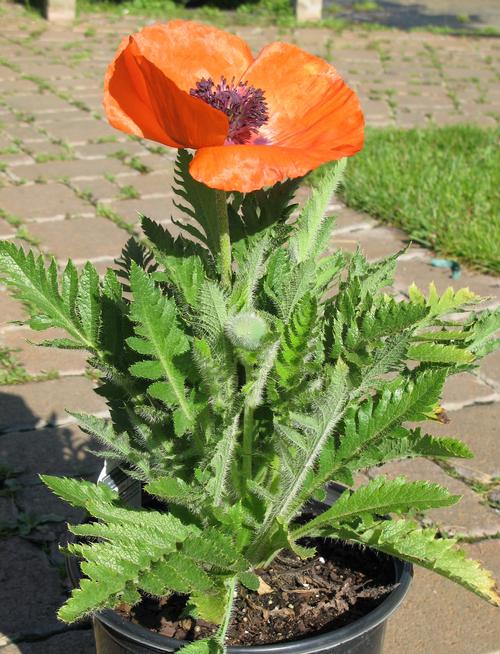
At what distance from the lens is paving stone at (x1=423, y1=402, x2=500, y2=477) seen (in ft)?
10.2

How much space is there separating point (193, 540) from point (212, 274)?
0.49m

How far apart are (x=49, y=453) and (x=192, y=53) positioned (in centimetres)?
165

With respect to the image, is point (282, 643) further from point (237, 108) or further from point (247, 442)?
point (237, 108)

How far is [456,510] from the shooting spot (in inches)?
114

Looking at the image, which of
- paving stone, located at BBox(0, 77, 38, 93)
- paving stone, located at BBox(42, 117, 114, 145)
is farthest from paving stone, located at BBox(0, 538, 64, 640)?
paving stone, located at BBox(0, 77, 38, 93)

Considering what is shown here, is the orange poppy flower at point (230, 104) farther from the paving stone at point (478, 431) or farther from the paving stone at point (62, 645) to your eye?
the paving stone at point (478, 431)

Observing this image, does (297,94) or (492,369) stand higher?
(297,94)

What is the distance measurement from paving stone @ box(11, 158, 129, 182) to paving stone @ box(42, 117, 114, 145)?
379 mm

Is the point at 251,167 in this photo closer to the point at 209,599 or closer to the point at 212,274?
the point at 212,274

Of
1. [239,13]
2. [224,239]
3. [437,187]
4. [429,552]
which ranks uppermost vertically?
[224,239]

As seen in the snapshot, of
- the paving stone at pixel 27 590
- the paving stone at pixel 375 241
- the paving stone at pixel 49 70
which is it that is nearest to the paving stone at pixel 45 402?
the paving stone at pixel 27 590

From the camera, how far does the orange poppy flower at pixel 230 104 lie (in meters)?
1.40

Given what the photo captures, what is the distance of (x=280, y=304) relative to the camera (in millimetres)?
1570

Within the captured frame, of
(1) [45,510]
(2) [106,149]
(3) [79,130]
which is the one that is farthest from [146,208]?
(1) [45,510]
